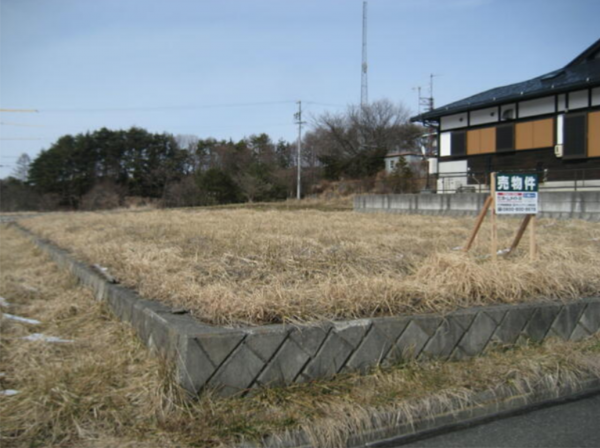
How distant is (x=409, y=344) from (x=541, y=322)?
1.11m

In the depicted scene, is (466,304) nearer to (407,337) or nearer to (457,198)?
(407,337)

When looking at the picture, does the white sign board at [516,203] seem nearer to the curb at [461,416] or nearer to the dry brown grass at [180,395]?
the dry brown grass at [180,395]

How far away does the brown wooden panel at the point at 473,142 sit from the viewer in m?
17.8

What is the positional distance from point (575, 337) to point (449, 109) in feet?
53.8

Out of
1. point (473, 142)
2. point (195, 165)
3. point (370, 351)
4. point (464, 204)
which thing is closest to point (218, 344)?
point (370, 351)

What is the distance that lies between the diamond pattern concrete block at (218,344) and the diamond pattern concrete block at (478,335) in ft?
4.86

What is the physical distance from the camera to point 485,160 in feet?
57.6

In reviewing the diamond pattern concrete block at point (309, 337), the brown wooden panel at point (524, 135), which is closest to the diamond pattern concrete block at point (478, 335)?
the diamond pattern concrete block at point (309, 337)

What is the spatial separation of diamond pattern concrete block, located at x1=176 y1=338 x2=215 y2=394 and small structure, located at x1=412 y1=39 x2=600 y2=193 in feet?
43.4

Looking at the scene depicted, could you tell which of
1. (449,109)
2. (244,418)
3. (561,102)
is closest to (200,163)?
(449,109)

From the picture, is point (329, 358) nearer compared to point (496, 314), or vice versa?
point (329, 358)

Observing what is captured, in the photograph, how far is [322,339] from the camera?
Result: 2506mm

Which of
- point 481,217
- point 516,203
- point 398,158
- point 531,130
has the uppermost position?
point 398,158

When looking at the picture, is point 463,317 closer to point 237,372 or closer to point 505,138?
point 237,372
